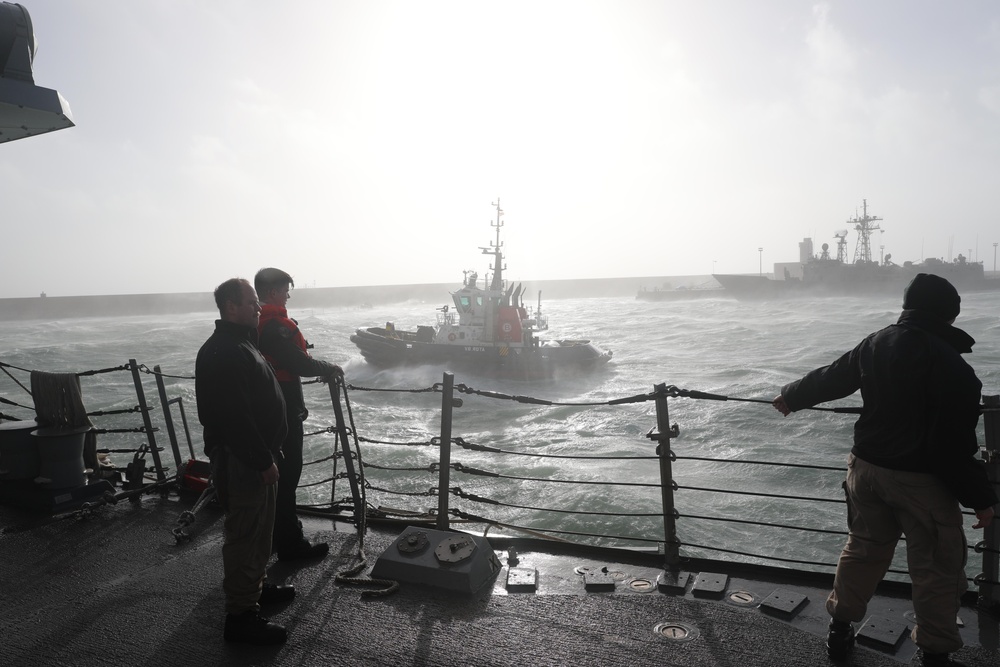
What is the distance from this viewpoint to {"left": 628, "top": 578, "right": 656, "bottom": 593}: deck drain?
3455mm

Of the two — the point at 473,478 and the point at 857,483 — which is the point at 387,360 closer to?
the point at 473,478

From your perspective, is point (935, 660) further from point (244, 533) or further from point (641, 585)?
point (244, 533)

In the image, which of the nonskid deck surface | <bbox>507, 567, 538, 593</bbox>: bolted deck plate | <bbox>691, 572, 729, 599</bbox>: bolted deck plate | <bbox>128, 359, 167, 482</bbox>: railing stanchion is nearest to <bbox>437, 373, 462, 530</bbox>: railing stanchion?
the nonskid deck surface

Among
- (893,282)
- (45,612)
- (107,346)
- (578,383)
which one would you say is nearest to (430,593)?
(45,612)

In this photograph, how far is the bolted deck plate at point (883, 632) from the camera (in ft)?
9.25

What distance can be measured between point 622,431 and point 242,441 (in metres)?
16.2

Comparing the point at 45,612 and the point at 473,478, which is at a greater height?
the point at 45,612

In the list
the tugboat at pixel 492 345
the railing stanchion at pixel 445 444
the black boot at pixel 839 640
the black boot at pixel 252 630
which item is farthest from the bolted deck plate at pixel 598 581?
the tugboat at pixel 492 345

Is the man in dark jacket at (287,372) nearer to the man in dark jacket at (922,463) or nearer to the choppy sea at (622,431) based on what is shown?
the choppy sea at (622,431)

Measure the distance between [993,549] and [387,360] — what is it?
2773 cm

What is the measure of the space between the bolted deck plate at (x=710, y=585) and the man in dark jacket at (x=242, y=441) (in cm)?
227

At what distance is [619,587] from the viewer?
3.51 m

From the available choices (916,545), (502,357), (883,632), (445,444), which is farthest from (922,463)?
(502,357)

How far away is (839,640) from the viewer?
107 inches
